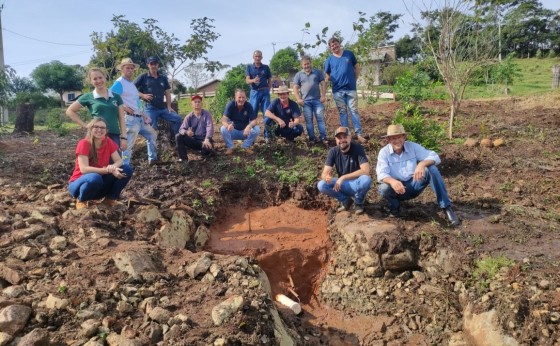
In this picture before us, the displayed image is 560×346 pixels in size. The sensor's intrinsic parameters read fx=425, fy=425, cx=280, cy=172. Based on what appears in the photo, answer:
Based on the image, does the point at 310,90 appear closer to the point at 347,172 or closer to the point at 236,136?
the point at 236,136

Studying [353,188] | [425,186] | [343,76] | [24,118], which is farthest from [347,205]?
[24,118]

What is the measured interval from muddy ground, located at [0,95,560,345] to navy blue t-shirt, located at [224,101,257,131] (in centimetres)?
53

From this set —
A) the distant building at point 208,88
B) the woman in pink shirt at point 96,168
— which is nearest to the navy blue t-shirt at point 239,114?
the woman in pink shirt at point 96,168

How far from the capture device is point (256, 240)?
579cm

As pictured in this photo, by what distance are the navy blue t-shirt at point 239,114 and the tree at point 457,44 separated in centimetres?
362

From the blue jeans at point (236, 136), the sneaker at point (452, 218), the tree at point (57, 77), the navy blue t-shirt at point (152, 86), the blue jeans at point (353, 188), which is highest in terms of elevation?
the tree at point (57, 77)

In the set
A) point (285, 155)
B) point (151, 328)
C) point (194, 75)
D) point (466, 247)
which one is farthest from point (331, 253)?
point (194, 75)

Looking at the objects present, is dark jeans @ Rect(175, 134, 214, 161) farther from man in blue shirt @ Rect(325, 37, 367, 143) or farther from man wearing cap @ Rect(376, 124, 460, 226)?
man wearing cap @ Rect(376, 124, 460, 226)

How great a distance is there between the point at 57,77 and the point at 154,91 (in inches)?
1225

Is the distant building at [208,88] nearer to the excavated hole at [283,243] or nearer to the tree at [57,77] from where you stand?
the tree at [57,77]

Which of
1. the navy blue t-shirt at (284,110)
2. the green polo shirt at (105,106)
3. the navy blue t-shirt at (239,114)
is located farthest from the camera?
the navy blue t-shirt at (284,110)

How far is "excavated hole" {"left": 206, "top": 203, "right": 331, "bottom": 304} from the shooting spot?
5.55m

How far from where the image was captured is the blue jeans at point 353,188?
5.42 m

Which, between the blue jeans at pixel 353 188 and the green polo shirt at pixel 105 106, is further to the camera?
the green polo shirt at pixel 105 106
